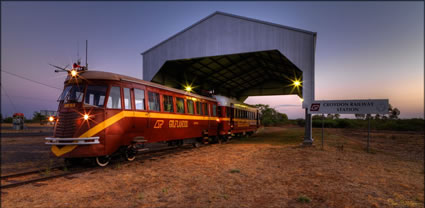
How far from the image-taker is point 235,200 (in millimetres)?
5324

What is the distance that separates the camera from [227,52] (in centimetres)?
1841

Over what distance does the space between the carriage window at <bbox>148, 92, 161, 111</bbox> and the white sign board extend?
33.5 ft

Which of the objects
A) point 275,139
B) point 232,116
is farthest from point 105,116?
point 275,139

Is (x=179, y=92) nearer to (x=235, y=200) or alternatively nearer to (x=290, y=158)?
(x=290, y=158)

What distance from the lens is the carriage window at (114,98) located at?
8212 millimetres

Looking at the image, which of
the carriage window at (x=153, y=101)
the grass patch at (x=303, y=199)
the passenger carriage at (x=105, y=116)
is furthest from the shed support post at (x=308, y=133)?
the grass patch at (x=303, y=199)

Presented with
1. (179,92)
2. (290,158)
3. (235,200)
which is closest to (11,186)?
(235,200)

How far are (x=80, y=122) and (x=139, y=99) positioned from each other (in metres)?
2.35

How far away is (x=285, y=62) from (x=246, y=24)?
6526mm

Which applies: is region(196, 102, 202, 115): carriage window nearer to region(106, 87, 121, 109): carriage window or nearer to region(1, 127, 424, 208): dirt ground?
region(1, 127, 424, 208): dirt ground

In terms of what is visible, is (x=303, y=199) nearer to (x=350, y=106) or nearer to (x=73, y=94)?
(x=73, y=94)

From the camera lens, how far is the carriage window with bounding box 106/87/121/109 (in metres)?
8.21

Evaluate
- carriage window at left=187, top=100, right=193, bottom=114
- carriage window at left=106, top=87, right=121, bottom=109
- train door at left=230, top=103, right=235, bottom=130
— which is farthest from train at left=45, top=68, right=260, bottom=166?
train door at left=230, top=103, right=235, bottom=130

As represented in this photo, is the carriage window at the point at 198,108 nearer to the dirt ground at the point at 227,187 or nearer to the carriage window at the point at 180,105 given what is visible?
the carriage window at the point at 180,105
